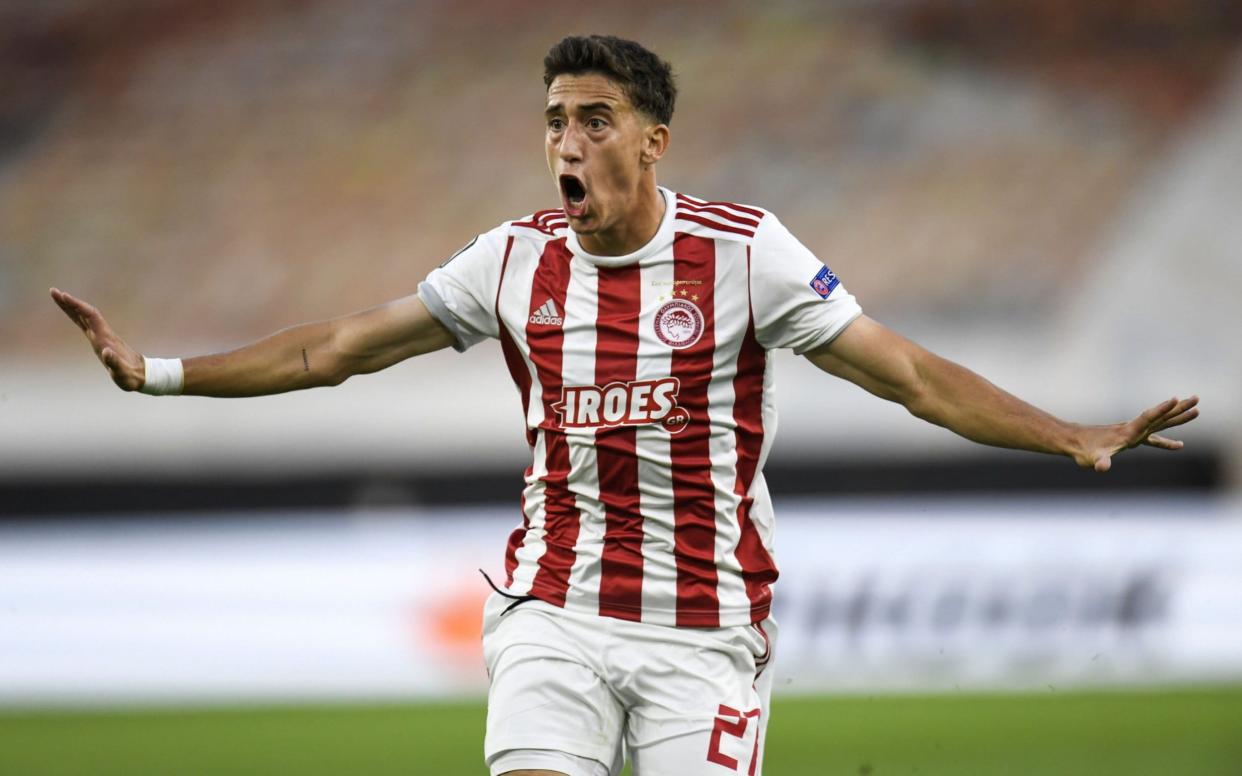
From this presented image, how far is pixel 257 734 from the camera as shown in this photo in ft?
30.8

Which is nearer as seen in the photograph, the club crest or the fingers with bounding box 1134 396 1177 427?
the fingers with bounding box 1134 396 1177 427

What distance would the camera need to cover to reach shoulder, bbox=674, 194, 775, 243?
4.26 meters

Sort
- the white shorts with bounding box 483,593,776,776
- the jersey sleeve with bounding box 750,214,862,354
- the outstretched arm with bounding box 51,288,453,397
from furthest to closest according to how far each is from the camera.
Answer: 1. the outstretched arm with bounding box 51,288,453,397
2. the jersey sleeve with bounding box 750,214,862,354
3. the white shorts with bounding box 483,593,776,776

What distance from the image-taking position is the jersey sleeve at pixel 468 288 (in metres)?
4.40

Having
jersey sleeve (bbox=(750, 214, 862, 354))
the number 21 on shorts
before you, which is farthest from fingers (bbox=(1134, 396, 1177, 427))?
the number 21 on shorts

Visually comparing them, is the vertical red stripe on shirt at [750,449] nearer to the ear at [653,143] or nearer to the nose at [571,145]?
the ear at [653,143]

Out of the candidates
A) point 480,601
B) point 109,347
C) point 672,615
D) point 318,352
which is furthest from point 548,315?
point 480,601

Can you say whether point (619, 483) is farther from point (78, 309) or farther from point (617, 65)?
point (78, 309)

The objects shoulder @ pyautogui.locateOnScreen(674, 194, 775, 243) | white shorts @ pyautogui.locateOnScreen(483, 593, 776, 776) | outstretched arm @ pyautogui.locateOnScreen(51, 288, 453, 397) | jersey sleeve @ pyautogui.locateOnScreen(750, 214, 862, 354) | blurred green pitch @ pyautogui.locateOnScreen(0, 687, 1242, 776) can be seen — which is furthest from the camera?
blurred green pitch @ pyautogui.locateOnScreen(0, 687, 1242, 776)

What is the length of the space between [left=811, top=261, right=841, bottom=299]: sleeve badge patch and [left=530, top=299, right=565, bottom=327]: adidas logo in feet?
2.25

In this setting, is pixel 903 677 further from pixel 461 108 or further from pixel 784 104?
pixel 461 108

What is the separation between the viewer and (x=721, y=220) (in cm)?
431

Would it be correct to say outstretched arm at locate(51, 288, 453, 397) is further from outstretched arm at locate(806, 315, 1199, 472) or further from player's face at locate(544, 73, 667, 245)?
outstretched arm at locate(806, 315, 1199, 472)

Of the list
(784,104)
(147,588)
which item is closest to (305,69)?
(784,104)
